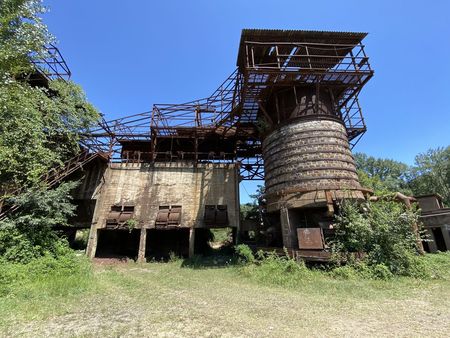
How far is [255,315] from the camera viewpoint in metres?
6.45

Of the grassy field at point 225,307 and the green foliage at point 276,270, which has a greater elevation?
the green foliage at point 276,270

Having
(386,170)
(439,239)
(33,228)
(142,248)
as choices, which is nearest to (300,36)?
(439,239)

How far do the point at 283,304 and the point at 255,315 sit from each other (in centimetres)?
143

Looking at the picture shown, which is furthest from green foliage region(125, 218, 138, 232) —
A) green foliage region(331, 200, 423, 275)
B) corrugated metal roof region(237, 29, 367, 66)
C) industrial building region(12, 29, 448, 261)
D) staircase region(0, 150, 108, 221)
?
corrugated metal roof region(237, 29, 367, 66)

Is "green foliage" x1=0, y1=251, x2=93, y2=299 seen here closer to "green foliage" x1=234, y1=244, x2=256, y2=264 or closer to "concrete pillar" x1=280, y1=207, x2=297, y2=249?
"green foliage" x1=234, y1=244, x2=256, y2=264

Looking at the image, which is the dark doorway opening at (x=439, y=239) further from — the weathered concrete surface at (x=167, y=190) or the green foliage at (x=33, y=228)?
the green foliage at (x=33, y=228)

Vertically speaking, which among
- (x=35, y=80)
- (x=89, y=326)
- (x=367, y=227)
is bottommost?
(x=89, y=326)

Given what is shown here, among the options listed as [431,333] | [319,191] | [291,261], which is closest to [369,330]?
[431,333]

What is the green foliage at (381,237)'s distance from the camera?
10.5 meters

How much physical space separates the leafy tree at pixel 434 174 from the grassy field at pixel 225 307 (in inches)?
1357

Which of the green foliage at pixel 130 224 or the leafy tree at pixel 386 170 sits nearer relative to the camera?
the green foliage at pixel 130 224

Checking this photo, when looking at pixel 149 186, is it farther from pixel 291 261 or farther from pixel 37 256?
pixel 291 261

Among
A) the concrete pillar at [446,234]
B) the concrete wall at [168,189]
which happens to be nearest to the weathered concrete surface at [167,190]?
the concrete wall at [168,189]

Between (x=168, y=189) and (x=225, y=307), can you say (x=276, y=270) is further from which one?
Result: (x=168, y=189)
